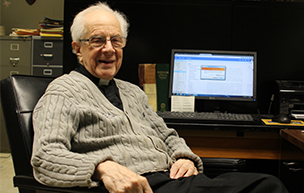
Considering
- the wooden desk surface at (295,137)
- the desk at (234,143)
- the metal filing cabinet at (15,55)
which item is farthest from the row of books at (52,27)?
the wooden desk surface at (295,137)

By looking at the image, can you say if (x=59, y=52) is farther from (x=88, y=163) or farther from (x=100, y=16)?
(x=88, y=163)

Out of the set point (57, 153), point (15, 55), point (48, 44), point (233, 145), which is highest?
point (48, 44)

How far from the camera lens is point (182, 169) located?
3.80 ft

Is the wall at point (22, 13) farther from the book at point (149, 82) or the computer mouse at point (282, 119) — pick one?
the computer mouse at point (282, 119)

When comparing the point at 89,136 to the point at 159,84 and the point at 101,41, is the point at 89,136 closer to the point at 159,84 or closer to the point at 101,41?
the point at 101,41

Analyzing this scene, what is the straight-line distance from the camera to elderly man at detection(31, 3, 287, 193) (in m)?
0.88

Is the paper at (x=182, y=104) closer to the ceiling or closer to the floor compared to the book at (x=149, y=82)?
closer to the floor

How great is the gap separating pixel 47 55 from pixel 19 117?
257 centimetres

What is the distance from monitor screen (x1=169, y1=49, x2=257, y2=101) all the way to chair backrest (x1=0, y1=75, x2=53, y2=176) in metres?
1.13

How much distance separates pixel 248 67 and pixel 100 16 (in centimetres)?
125

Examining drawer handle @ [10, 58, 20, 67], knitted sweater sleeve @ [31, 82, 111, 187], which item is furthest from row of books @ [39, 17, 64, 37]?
knitted sweater sleeve @ [31, 82, 111, 187]

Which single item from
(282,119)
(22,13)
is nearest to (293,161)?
(282,119)

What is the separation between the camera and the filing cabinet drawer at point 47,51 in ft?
10.9

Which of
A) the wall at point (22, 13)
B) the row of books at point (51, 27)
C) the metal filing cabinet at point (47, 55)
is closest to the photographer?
the row of books at point (51, 27)
